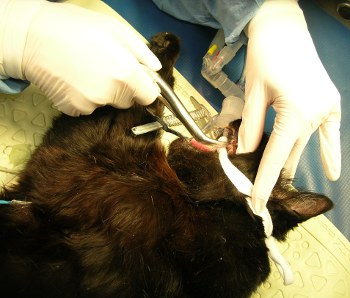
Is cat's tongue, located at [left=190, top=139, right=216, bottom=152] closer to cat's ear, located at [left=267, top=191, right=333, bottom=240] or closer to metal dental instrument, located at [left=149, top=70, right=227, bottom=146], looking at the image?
metal dental instrument, located at [left=149, top=70, right=227, bottom=146]

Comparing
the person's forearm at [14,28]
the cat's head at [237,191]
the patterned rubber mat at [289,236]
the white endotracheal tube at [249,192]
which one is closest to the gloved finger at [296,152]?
the cat's head at [237,191]

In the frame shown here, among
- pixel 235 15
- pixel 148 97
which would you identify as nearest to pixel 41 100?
pixel 148 97

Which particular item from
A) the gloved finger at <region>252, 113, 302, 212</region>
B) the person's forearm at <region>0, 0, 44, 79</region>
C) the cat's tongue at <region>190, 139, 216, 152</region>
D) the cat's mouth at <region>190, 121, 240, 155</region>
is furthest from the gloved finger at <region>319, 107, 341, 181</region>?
the person's forearm at <region>0, 0, 44, 79</region>

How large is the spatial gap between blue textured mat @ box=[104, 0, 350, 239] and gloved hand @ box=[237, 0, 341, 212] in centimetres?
30

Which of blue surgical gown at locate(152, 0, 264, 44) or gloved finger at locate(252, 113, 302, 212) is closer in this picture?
gloved finger at locate(252, 113, 302, 212)

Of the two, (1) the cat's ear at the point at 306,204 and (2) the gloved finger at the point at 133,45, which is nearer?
(1) the cat's ear at the point at 306,204

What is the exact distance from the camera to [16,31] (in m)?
0.77

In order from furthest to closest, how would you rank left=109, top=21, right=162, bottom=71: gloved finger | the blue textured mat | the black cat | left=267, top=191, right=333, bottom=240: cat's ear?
the blue textured mat < left=109, top=21, right=162, bottom=71: gloved finger < left=267, top=191, right=333, bottom=240: cat's ear < the black cat

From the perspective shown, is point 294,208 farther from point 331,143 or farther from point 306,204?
point 331,143

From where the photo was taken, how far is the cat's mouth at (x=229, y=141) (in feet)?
2.59

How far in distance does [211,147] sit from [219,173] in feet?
0.30

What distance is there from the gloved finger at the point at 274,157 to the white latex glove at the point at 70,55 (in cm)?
33

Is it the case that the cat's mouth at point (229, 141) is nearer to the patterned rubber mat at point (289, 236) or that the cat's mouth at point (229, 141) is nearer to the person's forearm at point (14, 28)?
the patterned rubber mat at point (289, 236)

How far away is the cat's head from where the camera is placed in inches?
27.7
